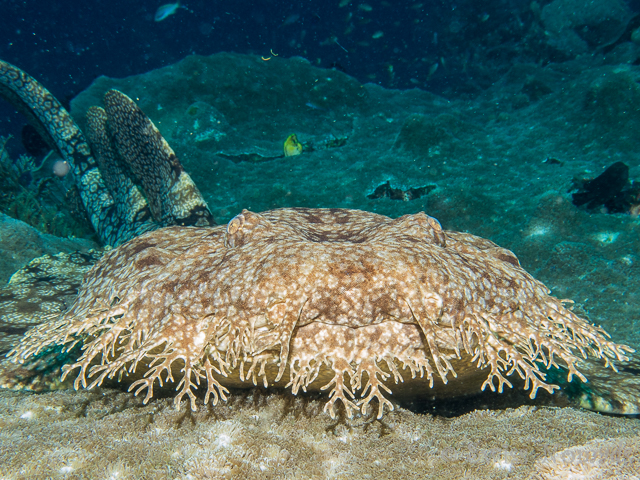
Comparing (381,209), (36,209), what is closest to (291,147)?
(381,209)

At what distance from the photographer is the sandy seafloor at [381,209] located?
169 centimetres

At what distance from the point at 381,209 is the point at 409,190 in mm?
836

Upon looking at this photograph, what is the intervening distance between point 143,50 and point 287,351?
167 ft

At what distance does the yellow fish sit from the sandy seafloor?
0.45 metres

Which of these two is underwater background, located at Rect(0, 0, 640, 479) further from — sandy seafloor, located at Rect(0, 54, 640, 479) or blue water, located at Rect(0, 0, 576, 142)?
blue water, located at Rect(0, 0, 576, 142)

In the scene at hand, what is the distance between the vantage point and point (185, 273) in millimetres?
2260

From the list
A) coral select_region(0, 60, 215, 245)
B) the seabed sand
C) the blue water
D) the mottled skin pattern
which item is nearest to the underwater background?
the seabed sand

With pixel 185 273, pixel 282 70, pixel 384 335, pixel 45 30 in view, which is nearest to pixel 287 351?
pixel 384 335

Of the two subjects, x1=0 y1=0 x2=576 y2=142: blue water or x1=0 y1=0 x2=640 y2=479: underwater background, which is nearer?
x1=0 y1=0 x2=640 y2=479: underwater background

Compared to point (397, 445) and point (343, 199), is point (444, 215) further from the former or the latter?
point (397, 445)

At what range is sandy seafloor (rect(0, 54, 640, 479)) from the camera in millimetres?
1694

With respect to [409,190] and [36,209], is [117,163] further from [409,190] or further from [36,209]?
[409,190]

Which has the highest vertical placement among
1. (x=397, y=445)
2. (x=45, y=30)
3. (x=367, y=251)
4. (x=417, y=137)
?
(x=45, y=30)

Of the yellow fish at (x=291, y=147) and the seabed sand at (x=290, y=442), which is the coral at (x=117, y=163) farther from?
the yellow fish at (x=291, y=147)
